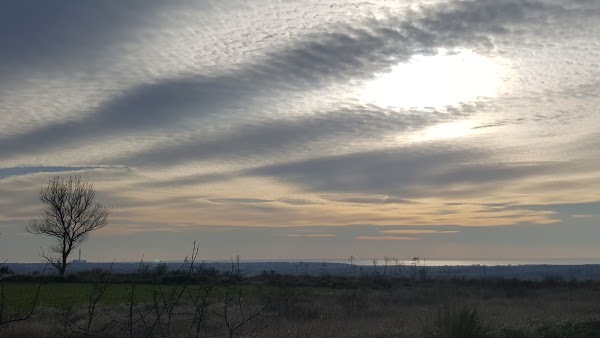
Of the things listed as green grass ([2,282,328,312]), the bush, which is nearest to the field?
the bush

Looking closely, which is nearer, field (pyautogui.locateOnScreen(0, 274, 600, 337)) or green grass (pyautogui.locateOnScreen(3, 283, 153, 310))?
field (pyautogui.locateOnScreen(0, 274, 600, 337))

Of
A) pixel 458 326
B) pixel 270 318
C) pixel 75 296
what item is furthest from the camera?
pixel 75 296

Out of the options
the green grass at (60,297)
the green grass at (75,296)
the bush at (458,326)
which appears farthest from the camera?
the green grass at (60,297)

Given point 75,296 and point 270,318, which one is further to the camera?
point 75,296

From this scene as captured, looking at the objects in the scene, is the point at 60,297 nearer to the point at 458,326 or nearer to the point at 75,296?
the point at 75,296

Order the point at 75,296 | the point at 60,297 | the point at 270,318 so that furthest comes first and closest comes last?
the point at 75,296
the point at 60,297
the point at 270,318

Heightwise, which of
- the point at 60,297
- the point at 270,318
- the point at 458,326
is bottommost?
the point at 60,297

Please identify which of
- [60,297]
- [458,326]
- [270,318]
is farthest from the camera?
[60,297]

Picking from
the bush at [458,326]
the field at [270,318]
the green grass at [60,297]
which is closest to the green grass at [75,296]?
the green grass at [60,297]

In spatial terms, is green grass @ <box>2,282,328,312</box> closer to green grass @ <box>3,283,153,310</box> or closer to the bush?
green grass @ <box>3,283,153,310</box>

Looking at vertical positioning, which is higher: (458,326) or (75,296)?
(458,326)

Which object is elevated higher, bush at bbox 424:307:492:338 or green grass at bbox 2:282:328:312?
bush at bbox 424:307:492:338

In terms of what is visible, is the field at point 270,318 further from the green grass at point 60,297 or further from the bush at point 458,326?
the green grass at point 60,297

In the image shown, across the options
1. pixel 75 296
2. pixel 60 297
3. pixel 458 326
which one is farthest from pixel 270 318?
pixel 60 297
